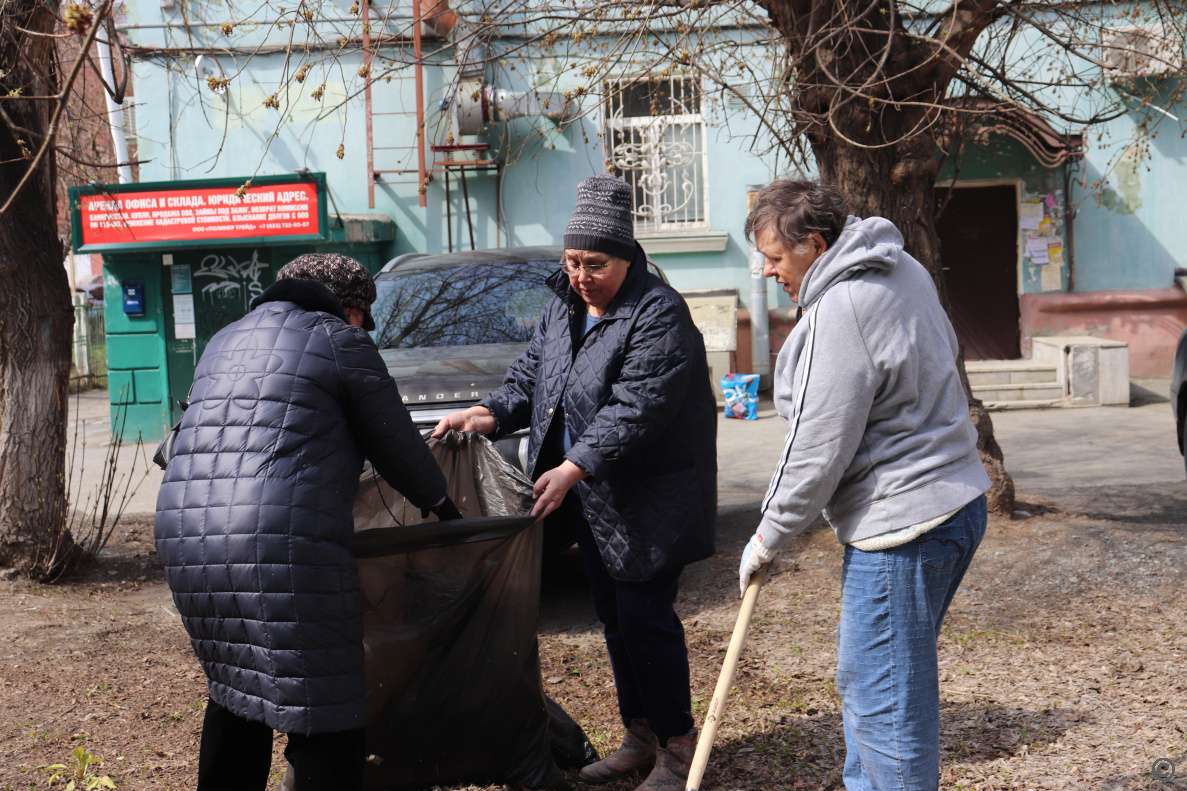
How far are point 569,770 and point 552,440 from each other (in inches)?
40.0

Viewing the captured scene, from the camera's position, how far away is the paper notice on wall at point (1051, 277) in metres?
12.3

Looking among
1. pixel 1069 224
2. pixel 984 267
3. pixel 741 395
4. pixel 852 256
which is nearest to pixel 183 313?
pixel 741 395

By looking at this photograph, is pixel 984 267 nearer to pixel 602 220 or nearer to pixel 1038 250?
pixel 1038 250

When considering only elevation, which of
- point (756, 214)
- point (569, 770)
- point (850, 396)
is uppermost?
point (756, 214)

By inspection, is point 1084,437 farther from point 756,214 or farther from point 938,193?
point 756,214

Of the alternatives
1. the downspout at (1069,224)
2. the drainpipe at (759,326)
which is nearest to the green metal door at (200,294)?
the drainpipe at (759,326)

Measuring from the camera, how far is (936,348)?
83.0 inches

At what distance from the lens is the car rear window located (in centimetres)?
540

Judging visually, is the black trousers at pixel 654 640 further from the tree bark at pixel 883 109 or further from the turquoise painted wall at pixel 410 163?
the turquoise painted wall at pixel 410 163

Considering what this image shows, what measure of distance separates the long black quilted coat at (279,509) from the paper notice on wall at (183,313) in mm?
10123

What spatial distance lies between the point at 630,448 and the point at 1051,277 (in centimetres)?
1114

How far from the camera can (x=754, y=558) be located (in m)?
2.26

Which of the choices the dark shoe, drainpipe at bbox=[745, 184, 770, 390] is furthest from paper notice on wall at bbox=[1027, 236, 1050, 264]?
the dark shoe

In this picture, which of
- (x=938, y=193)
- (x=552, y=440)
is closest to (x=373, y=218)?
(x=938, y=193)
